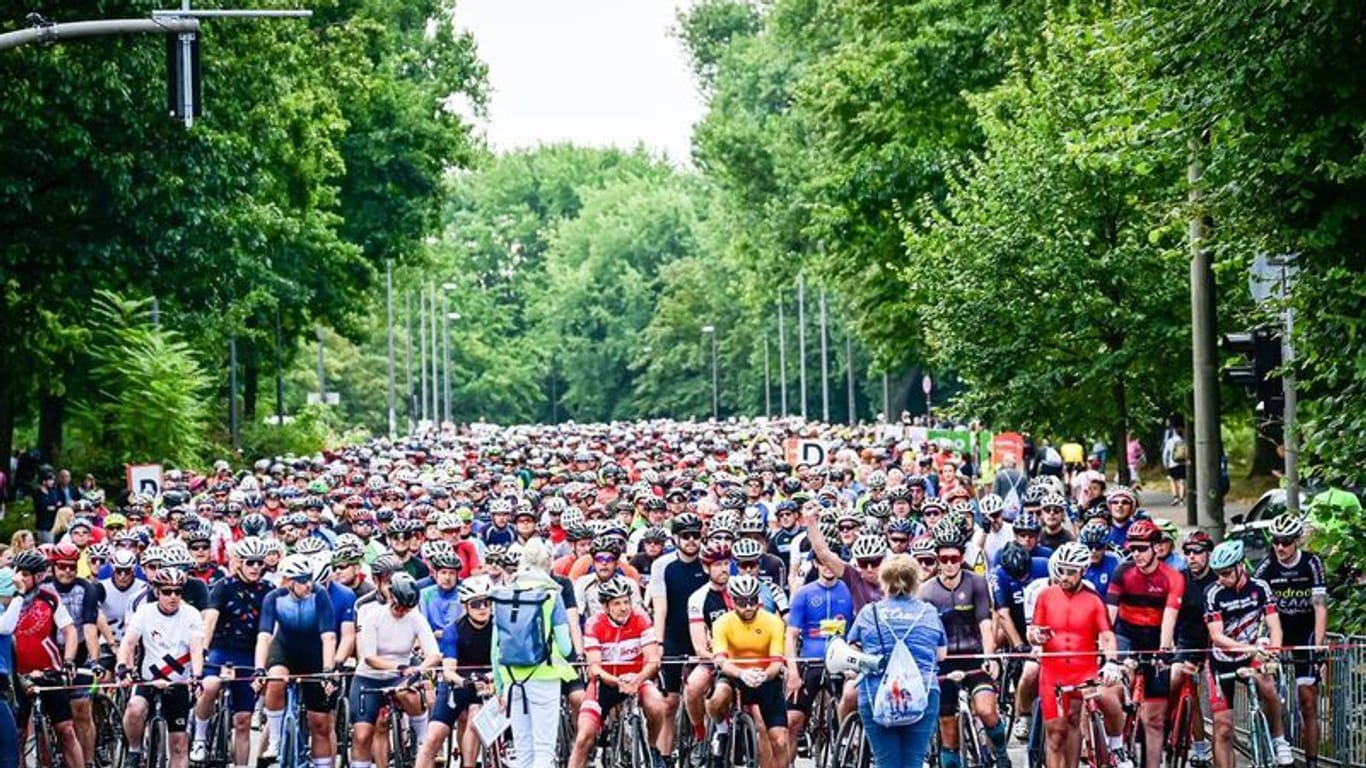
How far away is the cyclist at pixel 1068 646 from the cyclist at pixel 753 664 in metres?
1.63

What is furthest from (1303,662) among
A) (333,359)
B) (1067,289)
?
(333,359)

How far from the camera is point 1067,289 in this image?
35.2 metres

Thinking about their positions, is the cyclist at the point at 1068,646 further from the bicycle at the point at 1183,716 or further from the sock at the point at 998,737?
the bicycle at the point at 1183,716

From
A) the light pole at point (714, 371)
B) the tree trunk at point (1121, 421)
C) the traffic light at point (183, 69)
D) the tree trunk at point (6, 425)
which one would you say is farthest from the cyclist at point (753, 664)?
the light pole at point (714, 371)

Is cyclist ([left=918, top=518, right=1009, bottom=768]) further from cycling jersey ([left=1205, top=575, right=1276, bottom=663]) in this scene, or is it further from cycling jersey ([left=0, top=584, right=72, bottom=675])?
cycling jersey ([left=0, top=584, right=72, bottom=675])

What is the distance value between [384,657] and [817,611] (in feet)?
9.16

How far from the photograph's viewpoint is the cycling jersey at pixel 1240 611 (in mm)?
16609

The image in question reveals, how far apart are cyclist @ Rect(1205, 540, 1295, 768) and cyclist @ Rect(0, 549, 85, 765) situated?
25.8 feet

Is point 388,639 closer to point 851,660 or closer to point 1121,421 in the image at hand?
point 851,660

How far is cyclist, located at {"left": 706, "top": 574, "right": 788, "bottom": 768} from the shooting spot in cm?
1590

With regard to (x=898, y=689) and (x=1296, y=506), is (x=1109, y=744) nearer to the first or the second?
(x=898, y=689)

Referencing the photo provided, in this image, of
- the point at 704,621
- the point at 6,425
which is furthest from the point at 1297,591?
the point at 6,425

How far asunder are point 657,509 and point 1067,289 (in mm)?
13308

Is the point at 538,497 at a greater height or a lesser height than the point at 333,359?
lesser
